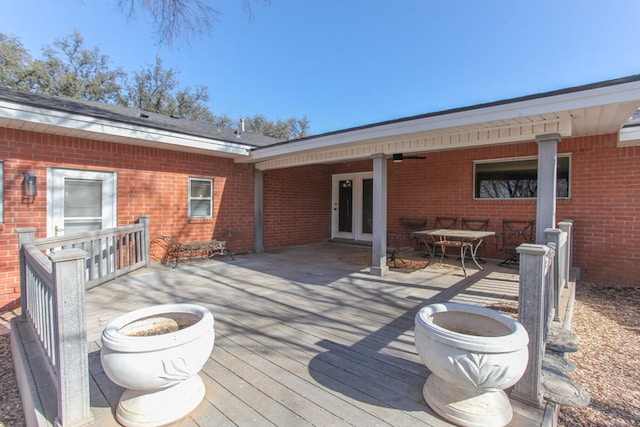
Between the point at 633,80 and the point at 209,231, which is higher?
the point at 633,80

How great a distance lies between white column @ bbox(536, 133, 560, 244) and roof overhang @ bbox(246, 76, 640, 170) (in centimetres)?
14

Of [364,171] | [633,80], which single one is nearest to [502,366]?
[633,80]

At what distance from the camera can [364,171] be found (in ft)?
31.7

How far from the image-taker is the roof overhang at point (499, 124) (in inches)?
133

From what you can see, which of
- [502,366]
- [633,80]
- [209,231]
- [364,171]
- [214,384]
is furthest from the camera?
[364,171]

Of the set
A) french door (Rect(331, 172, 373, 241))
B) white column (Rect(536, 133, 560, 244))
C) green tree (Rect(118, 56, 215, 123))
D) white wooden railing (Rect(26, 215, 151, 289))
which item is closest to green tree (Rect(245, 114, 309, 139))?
green tree (Rect(118, 56, 215, 123))

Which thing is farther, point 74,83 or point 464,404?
point 74,83

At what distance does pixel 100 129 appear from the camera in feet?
16.9

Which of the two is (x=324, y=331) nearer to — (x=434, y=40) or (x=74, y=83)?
(x=434, y=40)

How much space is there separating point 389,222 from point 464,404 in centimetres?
715

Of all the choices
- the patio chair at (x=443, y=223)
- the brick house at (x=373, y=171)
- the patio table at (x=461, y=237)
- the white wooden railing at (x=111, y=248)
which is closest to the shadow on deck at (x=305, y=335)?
the white wooden railing at (x=111, y=248)

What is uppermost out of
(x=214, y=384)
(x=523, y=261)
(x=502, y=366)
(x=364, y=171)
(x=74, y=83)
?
(x=74, y=83)

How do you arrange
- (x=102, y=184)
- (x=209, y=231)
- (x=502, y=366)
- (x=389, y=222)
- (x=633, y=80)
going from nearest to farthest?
(x=502, y=366)
(x=633, y=80)
(x=102, y=184)
(x=209, y=231)
(x=389, y=222)

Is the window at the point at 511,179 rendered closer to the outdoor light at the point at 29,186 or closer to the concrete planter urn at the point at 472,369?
the concrete planter urn at the point at 472,369
